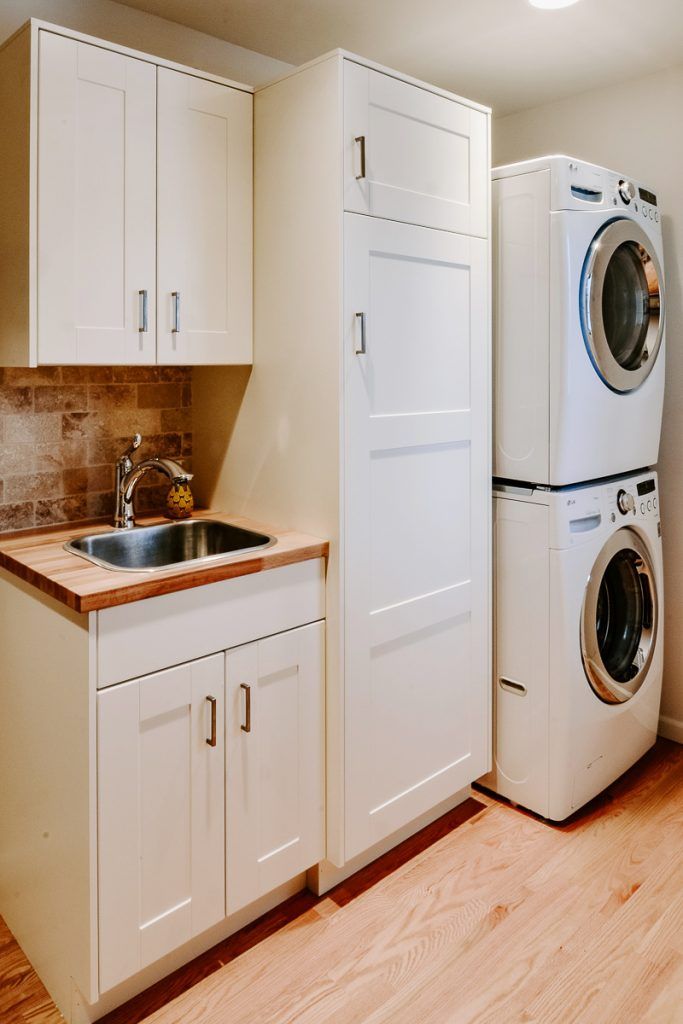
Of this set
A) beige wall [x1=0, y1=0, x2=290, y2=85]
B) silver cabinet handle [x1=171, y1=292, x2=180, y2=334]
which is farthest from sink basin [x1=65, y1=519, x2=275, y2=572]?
beige wall [x1=0, y1=0, x2=290, y2=85]

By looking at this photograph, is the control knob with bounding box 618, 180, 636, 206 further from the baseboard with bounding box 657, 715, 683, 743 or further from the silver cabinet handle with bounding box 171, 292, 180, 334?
the baseboard with bounding box 657, 715, 683, 743

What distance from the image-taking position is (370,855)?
7.31 feet

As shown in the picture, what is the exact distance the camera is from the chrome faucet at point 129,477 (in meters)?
2.13

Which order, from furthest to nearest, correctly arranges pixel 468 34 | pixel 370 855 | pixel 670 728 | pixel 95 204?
pixel 670 728 < pixel 468 34 < pixel 370 855 < pixel 95 204

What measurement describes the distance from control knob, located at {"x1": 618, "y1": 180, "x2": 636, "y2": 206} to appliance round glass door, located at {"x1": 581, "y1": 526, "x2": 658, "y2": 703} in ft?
3.28

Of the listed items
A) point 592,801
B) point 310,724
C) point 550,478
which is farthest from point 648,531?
point 310,724

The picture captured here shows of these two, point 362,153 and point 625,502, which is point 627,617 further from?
point 362,153

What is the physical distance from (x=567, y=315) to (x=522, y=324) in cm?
14

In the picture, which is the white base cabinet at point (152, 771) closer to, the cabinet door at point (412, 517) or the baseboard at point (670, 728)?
the cabinet door at point (412, 517)

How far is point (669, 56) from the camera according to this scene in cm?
252

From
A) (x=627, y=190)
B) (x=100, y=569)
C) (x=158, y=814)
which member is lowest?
(x=158, y=814)

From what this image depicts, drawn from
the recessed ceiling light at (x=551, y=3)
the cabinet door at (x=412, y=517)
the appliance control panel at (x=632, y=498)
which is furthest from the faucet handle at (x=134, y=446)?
the recessed ceiling light at (x=551, y=3)

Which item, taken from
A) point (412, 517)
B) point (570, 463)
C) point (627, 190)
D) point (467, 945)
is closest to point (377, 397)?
point (412, 517)

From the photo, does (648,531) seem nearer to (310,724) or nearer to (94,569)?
(310,724)
